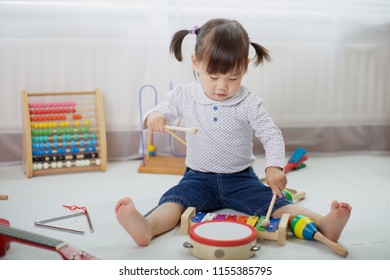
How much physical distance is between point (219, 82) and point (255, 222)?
0.33 meters

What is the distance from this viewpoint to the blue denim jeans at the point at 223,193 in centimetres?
118

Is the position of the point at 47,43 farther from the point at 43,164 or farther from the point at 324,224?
the point at 324,224

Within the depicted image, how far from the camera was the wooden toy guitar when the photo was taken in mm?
903

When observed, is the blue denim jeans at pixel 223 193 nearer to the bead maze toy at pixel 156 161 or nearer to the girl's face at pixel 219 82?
the girl's face at pixel 219 82

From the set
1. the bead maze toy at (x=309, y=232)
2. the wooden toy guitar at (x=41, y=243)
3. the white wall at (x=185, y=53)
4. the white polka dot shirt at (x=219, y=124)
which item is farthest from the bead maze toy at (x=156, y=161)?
the wooden toy guitar at (x=41, y=243)

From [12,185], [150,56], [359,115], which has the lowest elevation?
[12,185]

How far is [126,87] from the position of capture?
181 centimetres

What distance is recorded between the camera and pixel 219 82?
1173 mm
